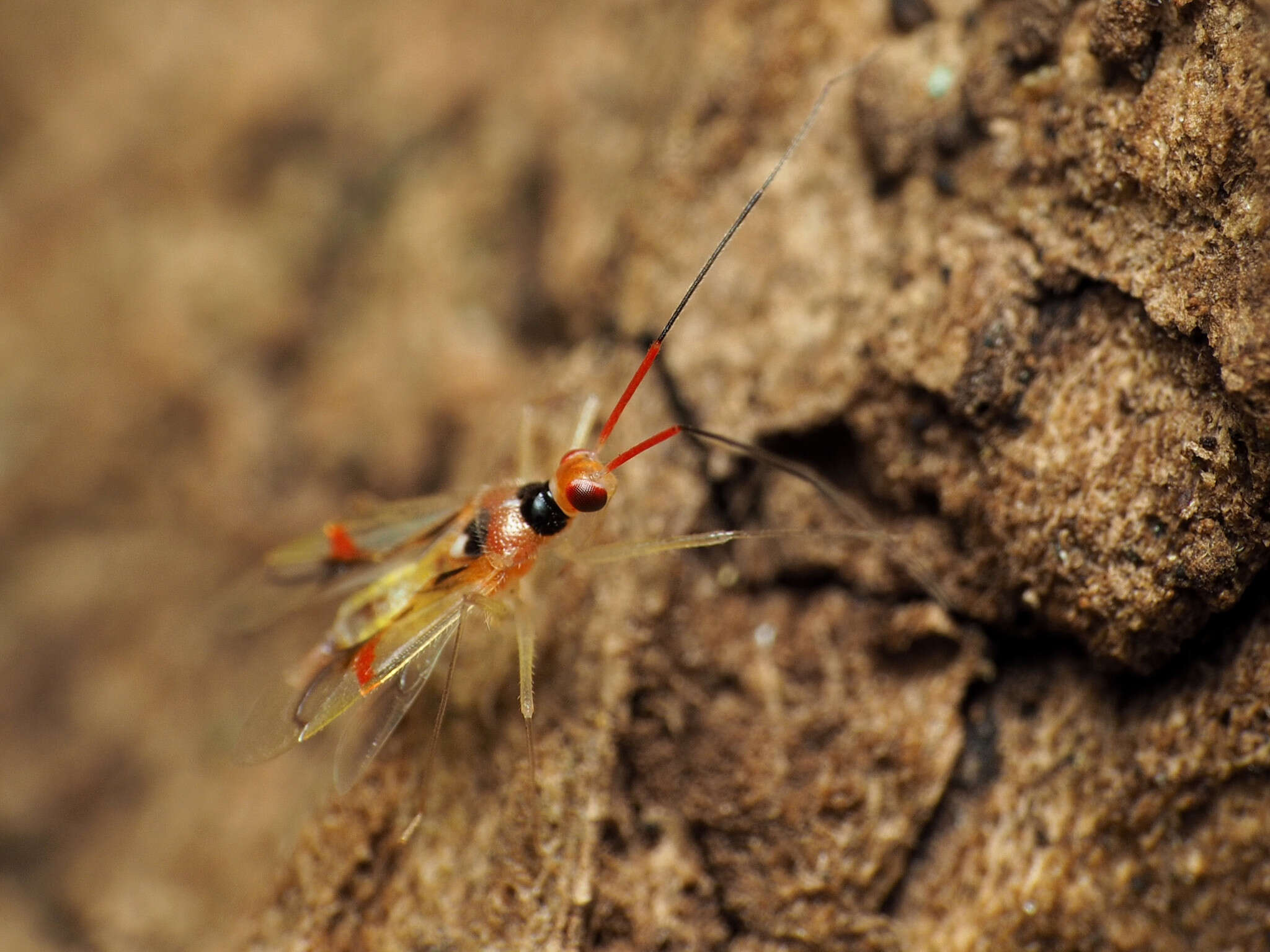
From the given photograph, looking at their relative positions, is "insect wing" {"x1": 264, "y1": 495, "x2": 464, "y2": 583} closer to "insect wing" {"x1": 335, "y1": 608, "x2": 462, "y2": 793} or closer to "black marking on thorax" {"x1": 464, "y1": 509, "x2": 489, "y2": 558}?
"black marking on thorax" {"x1": 464, "y1": 509, "x2": 489, "y2": 558}

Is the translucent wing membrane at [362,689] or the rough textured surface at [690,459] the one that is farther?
the translucent wing membrane at [362,689]

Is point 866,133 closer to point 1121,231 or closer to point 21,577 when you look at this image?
point 1121,231

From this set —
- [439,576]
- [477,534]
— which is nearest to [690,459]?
[477,534]

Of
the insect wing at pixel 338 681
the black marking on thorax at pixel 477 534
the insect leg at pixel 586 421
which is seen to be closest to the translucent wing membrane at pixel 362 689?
the insect wing at pixel 338 681

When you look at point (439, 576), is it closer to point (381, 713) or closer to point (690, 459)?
point (381, 713)

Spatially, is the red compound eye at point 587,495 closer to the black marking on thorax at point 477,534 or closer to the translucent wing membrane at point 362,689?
the black marking on thorax at point 477,534

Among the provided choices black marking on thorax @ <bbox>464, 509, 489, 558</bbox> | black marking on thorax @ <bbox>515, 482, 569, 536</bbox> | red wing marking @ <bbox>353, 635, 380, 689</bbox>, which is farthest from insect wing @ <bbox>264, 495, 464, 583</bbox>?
red wing marking @ <bbox>353, 635, 380, 689</bbox>
